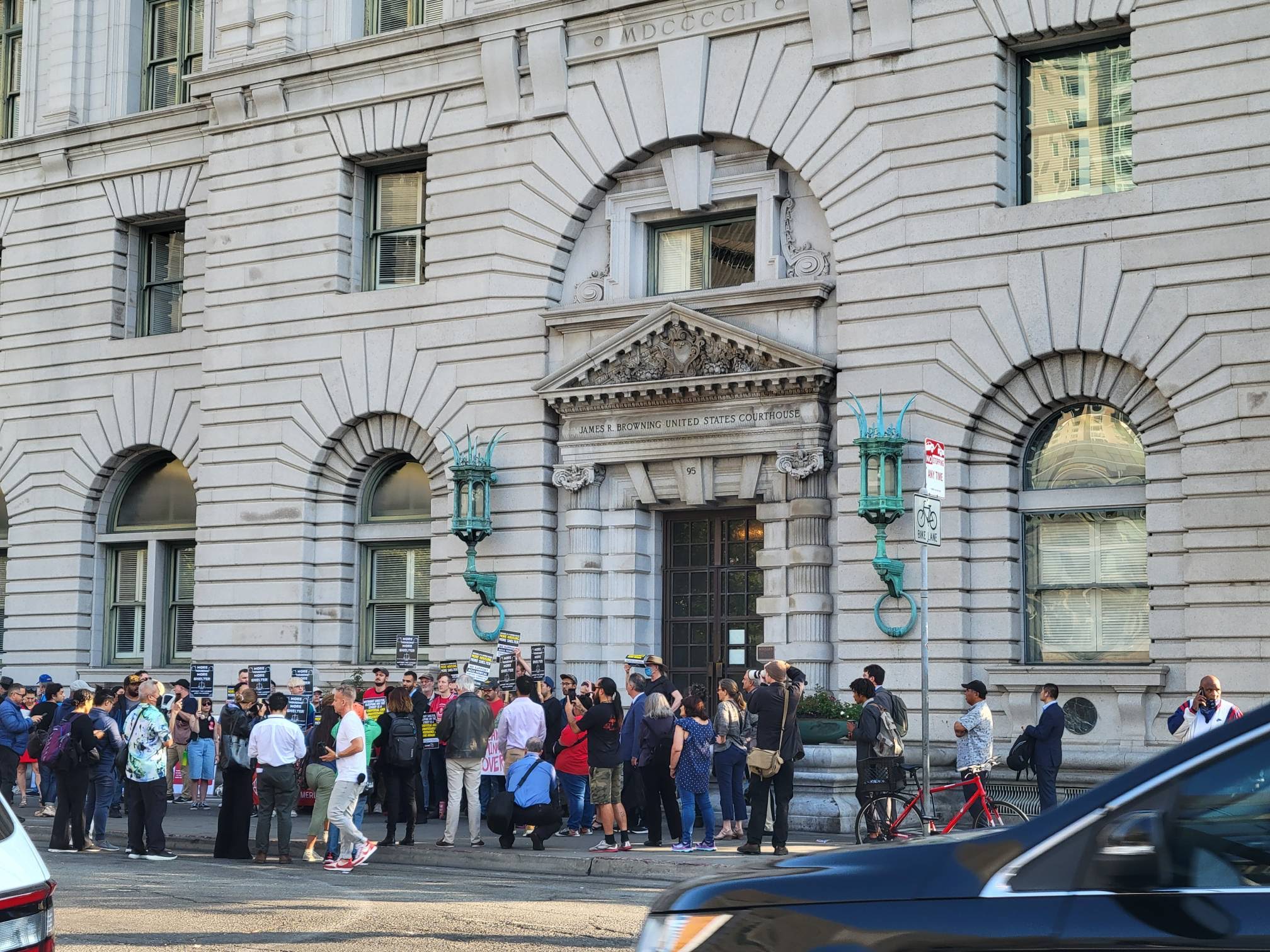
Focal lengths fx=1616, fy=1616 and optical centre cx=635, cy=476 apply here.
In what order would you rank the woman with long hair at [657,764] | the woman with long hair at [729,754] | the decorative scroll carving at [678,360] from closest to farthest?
the woman with long hair at [657,764]
the woman with long hair at [729,754]
the decorative scroll carving at [678,360]

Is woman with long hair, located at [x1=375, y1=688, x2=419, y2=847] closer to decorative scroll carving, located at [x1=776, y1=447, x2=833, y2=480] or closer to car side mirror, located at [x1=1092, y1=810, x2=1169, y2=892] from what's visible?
decorative scroll carving, located at [x1=776, y1=447, x2=833, y2=480]

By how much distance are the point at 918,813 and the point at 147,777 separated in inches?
325

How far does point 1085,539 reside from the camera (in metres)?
21.7

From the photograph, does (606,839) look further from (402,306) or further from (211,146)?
(211,146)

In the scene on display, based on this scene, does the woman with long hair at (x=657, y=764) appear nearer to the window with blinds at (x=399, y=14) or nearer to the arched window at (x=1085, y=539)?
the arched window at (x=1085, y=539)

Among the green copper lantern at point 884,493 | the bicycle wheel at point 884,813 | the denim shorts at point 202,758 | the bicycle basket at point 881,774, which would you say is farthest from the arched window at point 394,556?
the bicycle wheel at point 884,813

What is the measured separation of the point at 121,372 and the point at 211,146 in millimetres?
4708

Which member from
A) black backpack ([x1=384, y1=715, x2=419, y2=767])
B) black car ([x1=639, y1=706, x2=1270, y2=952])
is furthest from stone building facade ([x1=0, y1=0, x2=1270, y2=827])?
black car ([x1=639, y1=706, x2=1270, y2=952])

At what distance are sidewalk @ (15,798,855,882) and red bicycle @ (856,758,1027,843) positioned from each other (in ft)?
1.38

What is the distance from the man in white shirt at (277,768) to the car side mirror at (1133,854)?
45.5 ft

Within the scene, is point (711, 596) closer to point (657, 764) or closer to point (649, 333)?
point (649, 333)

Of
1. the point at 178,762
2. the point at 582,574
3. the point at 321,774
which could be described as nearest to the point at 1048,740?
the point at 321,774

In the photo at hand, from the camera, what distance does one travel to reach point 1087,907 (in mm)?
4527

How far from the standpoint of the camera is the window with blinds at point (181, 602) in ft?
98.4
